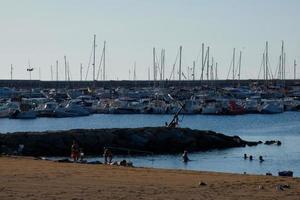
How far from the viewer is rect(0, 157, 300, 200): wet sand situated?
20562 millimetres

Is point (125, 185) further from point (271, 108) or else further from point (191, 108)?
point (271, 108)

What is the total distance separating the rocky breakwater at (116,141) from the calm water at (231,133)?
9.04 ft

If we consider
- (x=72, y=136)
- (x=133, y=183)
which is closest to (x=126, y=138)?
(x=72, y=136)

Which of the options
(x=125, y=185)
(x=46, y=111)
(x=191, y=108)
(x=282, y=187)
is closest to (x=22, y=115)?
(x=46, y=111)

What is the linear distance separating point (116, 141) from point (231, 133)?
86.7 ft

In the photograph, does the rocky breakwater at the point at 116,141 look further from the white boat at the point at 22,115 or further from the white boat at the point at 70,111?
the white boat at the point at 70,111

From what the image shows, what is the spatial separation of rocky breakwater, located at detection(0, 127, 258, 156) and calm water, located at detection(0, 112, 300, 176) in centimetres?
275

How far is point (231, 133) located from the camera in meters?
80.4

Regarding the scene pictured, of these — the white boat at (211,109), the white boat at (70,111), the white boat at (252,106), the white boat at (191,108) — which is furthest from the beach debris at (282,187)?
the white boat at (252,106)

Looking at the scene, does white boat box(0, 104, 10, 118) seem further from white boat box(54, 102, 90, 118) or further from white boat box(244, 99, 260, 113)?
white boat box(244, 99, 260, 113)

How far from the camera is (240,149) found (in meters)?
60.3

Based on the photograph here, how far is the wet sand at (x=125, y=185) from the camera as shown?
2056cm

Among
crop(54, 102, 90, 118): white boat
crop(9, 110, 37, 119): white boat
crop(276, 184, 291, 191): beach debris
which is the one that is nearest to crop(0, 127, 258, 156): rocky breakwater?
crop(276, 184, 291, 191): beach debris

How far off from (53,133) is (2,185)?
33.5 m
